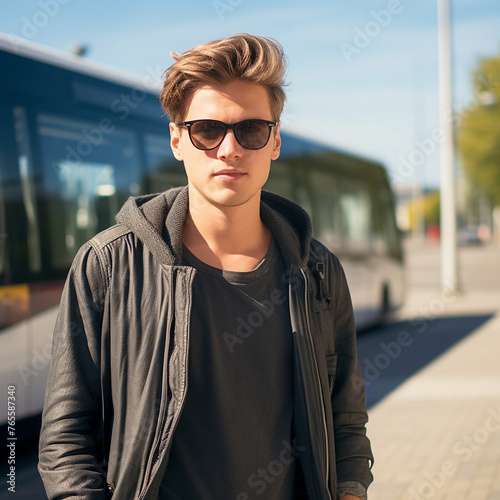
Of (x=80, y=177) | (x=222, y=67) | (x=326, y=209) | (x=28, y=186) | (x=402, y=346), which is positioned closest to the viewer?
(x=222, y=67)

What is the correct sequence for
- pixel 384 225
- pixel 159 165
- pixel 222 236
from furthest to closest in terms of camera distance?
pixel 384 225, pixel 159 165, pixel 222 236

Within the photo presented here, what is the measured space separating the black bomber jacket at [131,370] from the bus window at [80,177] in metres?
4.65

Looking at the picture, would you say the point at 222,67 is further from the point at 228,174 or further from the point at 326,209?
the point at 326,209

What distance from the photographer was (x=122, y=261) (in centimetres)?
179

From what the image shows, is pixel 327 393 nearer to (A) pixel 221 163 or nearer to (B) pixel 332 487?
(B) pixel 332 487

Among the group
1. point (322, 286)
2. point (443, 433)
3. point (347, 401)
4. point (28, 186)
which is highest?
point (28, 186)

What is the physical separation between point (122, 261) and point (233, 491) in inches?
24.5

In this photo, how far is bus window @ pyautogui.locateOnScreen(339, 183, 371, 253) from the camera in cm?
1254

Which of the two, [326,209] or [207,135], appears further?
[326,209]

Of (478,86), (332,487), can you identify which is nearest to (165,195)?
(332,487)

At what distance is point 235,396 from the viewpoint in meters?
1.78

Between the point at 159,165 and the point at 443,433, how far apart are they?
3909mm

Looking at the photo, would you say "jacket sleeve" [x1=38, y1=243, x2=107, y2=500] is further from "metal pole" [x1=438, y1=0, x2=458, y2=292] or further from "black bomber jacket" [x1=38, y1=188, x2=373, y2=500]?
"metal pole" [x1=438, y1=0, x2=458, y2=292]

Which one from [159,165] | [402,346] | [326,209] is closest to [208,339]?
[159,165]
